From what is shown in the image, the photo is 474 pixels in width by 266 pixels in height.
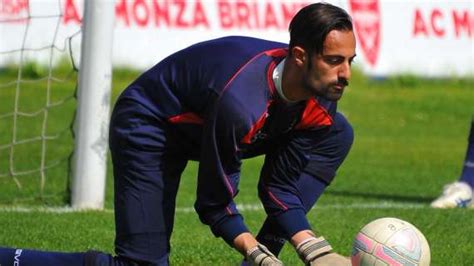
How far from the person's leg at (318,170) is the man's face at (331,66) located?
0.81m

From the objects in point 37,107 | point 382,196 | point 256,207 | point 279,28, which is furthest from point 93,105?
point 279,28

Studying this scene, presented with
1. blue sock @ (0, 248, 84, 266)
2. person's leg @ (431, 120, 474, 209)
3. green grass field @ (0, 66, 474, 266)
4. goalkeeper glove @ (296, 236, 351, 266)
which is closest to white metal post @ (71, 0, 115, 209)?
green grass field @ (0, 66, 474, 266)

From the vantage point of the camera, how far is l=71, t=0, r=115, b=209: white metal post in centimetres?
883

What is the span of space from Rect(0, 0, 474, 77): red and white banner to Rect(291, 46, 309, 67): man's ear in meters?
9.73

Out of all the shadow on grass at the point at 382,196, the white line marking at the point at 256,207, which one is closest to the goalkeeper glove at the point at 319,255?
the white line marking at the point at 256,207

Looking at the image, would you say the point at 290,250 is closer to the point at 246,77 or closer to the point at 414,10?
the point at 246,77

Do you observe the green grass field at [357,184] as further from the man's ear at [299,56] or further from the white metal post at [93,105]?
the man's ear at [299,56]

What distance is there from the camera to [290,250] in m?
7.49

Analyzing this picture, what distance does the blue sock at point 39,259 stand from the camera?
5.71 meters

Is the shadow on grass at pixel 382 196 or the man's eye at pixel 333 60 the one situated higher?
the man's eye at pixel 333 60

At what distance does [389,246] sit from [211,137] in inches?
40.6

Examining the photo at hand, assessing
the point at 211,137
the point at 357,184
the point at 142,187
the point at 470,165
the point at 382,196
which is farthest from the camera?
the point at 357,184

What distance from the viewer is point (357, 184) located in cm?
1108

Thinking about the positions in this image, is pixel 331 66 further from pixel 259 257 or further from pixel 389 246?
pixel 389 246
